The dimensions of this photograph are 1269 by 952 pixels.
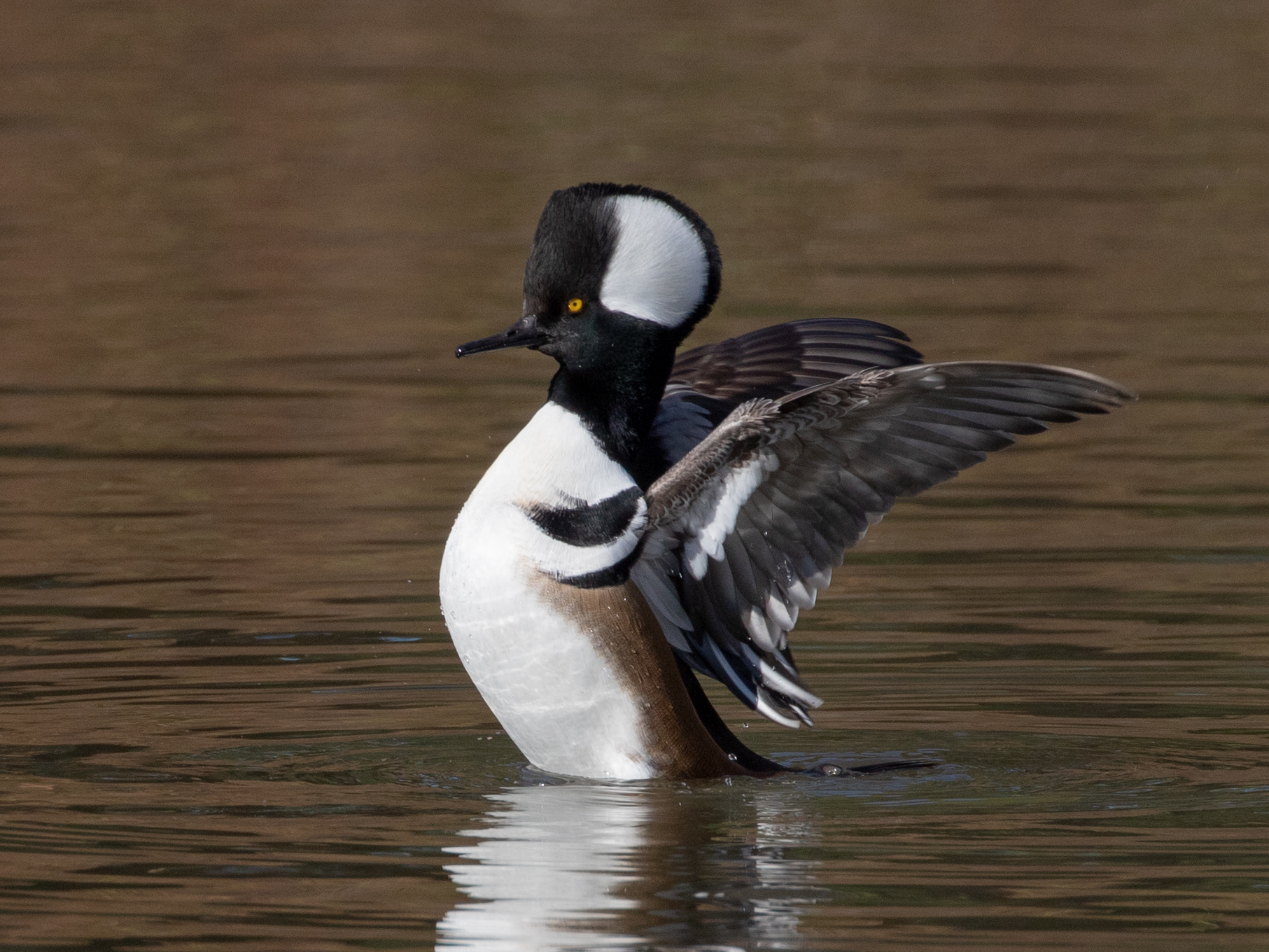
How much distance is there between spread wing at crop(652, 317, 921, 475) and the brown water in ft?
3.39

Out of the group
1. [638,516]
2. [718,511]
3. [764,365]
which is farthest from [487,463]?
[718,511]

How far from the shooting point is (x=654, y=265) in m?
6.31

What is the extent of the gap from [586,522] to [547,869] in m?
1.03

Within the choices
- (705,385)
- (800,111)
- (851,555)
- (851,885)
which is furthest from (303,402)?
(800,111)

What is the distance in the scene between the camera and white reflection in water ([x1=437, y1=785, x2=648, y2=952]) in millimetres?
5270

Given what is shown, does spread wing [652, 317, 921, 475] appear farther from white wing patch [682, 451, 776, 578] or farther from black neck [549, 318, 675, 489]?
white wing patch [682, 451, 776, 578]

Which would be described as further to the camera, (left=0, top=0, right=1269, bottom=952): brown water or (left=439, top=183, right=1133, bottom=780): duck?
(left=439, top=183, right=1133, bottom=780): duck

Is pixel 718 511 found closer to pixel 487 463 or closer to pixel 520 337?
pixel 520 337

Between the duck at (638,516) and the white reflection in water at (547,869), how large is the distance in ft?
0.64

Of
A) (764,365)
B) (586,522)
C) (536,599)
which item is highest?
(764,365)

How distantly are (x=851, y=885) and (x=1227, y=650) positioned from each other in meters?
3.04

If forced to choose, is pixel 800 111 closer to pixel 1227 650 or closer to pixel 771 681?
pixel 1227 650

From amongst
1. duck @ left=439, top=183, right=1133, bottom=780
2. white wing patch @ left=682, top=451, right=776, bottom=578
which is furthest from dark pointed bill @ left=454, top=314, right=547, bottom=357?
white wing patch @ left=682, top=451, right=776, bottom=578

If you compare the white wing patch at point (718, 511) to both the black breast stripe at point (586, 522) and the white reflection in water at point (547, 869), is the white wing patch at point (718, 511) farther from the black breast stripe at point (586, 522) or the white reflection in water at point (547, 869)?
the white reflection in water at point (547, 869)
